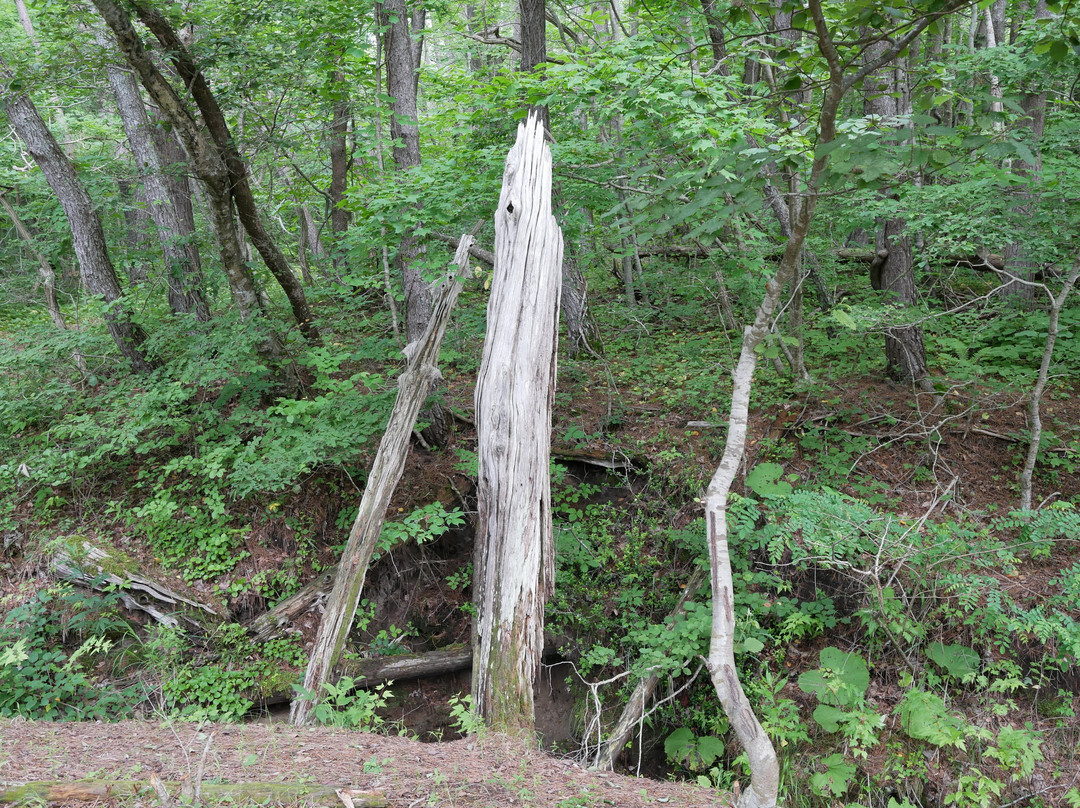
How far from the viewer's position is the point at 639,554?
5883 mm

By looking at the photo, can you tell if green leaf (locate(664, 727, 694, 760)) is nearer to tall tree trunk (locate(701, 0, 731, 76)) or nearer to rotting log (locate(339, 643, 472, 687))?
rotting log (locate(339, 643, 472, 687))

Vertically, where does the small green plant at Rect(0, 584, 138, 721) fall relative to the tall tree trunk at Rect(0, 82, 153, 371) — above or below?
below

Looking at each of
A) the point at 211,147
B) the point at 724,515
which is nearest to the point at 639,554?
the point at 724,515

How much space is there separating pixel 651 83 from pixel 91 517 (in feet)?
21.2

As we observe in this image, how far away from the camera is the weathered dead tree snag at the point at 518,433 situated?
429 centimetres

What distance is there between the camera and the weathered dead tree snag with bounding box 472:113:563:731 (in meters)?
4.29

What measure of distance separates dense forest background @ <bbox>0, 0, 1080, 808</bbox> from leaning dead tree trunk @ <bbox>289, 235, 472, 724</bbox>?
0.37 meters

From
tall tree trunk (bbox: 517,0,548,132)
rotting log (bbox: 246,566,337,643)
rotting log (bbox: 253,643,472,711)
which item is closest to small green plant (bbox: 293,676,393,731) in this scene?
rotting log (bbox: 253,643,472,711)

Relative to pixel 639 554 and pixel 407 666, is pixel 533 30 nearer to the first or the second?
pixel 639 554

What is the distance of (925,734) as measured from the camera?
157 inches

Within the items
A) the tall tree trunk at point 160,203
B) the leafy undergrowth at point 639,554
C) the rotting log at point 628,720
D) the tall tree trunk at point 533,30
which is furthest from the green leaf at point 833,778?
the tall tree trunk at point 160,203

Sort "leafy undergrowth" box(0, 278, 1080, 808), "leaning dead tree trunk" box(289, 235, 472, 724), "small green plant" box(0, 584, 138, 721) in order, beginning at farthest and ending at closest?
"leaning dead tree trunk" box(289, 235, 472, 724) < "small green plant" box(0, 584, 138, 721) < "leafy undergrowth" box(0, 278, 1080, 808)

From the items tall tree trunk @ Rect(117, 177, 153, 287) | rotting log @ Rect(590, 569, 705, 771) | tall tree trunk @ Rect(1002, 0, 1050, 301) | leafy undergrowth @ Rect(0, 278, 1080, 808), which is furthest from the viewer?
tall tree trunk @ Rect(117, 177, 153, 287)

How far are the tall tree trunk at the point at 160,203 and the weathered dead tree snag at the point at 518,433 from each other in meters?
4.77
